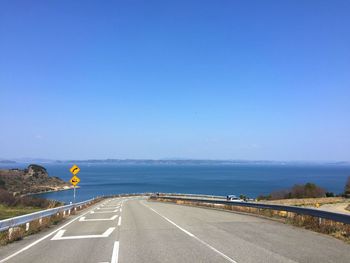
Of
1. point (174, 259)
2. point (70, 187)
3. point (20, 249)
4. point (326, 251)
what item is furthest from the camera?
point (70, 187)

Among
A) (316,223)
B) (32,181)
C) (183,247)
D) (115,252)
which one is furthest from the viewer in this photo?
(32,181)

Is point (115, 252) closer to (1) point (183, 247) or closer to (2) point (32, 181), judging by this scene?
(1) point (183, 247)

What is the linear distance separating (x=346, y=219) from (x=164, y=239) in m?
5.83

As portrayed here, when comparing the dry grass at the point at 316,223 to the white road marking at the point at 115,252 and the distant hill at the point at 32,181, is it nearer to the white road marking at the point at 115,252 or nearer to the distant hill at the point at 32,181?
the white road marking at the point at 115,252

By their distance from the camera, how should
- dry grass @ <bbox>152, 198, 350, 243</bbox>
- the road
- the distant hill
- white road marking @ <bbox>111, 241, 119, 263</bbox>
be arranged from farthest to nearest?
the distant hill
dry grass @ <bbox>152, 198, 350, 243</bbox>
the road
white road marking @ <bbox>111, 241, 119, 263</bbox>

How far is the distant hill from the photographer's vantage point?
132 m

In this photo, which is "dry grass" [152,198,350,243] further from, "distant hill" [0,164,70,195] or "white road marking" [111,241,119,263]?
"distant hill" [0,164,70,195]

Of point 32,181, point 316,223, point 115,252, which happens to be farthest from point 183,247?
point 32,181

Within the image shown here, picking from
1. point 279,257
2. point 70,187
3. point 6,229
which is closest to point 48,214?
point 6,229

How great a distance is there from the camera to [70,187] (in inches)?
6161

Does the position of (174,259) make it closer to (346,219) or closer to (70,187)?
(346,219)

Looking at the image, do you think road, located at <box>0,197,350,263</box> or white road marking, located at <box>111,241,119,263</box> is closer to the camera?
white road marking, located at <box>111,241,119,263</box>

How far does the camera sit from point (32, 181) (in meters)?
153

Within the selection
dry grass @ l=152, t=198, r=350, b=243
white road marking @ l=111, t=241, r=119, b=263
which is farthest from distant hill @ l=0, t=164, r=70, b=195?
white road marking @ l=111, t=241, r=119, b=263
